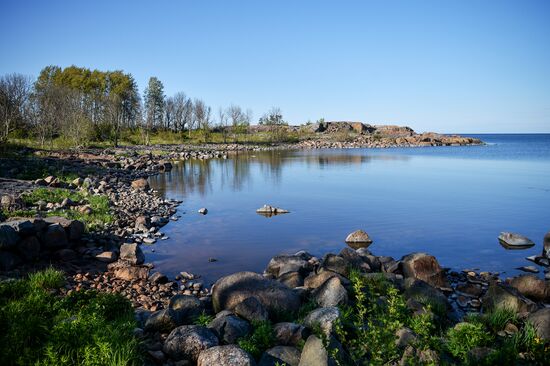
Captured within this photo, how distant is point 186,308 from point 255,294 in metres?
1.58

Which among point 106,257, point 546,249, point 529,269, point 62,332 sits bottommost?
point 529,269

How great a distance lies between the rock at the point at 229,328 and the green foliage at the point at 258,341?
0.15 meters

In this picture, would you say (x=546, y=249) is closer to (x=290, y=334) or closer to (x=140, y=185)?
(x=290, y=334)

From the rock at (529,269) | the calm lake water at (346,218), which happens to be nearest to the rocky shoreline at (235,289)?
the calm lake water at (346,218)

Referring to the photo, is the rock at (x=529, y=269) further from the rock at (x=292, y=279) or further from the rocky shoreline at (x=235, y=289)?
the rock at (x=292, y=279)

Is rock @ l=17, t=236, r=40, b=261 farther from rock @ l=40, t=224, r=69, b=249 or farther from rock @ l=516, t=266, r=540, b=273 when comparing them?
rock @ l=516, t=266, r=540, b=273

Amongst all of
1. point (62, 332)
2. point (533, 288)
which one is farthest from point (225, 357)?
point (533, 288)

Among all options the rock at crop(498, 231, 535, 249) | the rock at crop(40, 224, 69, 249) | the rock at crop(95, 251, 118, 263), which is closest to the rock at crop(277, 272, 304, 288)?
the rock at crop(95, 251, 118, 263)

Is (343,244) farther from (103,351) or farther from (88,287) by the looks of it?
(103,351)

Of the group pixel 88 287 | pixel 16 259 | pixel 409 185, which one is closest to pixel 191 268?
pixel 88 287

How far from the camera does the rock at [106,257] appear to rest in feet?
42.1

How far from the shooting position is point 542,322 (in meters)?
7.79

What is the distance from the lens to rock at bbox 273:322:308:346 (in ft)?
22.6

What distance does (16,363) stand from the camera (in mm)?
5164
